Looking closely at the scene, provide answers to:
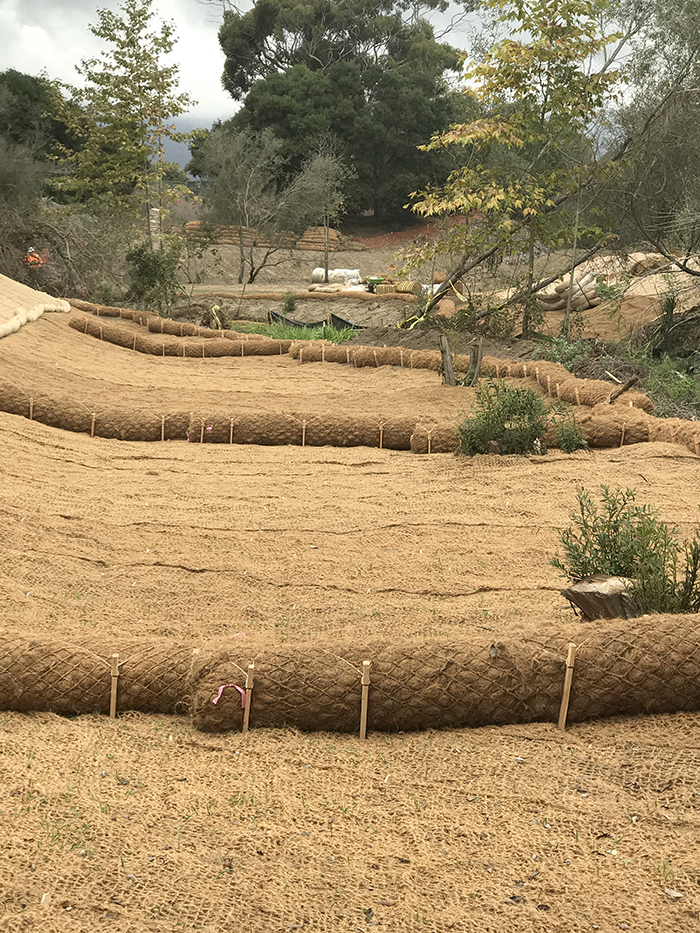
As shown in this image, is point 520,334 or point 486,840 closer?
point 486,840

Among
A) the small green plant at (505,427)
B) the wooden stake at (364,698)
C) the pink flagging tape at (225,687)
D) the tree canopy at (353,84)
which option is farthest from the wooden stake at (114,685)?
the tree canopy at (353,84)

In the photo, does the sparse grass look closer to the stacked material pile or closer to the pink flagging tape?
the stacked material pile

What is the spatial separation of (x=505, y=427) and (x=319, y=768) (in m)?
5.05

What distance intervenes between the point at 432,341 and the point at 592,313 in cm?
344

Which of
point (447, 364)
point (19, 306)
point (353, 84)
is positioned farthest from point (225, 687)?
point (353, 84)

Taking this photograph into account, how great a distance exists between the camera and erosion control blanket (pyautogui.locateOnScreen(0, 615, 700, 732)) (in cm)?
347

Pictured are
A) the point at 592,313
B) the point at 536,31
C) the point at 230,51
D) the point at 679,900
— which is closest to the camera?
the point at 679,900

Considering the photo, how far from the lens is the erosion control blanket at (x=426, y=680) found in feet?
11.4

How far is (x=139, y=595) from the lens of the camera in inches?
191

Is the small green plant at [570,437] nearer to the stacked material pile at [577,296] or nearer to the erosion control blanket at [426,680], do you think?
the erosion control blanket at [426,680]

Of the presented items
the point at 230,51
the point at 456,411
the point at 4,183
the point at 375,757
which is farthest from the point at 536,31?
the point at 230,51

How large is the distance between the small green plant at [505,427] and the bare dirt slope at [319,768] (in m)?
1.10

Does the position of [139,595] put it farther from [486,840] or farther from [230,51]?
[230,51]

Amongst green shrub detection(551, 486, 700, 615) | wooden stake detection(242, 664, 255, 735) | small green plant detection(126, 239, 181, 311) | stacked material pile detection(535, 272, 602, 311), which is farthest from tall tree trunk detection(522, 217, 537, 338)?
wooden stake detection(242, 664, 255, 735)
